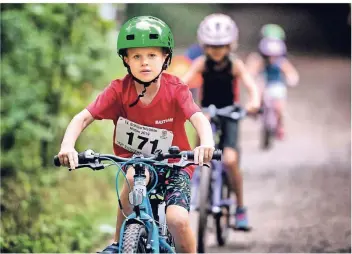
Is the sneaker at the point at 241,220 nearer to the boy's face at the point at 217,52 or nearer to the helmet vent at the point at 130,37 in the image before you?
the boy's face at the point at 217,52

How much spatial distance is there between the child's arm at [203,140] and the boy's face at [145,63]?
0.39 meters

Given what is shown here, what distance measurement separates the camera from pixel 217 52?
27.2ft

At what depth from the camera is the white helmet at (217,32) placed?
829cm

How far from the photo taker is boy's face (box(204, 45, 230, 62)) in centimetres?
828

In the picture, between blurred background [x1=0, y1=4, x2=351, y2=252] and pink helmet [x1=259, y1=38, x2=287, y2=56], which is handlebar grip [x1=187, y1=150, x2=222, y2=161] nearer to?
blurred background [x1=0, y1=4, x2=351, y2=252]

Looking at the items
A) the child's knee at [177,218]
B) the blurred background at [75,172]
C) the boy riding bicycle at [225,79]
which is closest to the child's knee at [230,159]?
the boy riding bicycle at [225,79]

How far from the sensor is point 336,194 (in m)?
10.7

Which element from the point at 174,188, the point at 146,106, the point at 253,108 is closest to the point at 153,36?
the point at 146,106

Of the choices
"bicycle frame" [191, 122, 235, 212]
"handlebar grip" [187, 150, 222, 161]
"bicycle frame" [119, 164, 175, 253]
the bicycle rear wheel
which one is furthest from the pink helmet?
"bicycle frame" [119, 164, 175, 253]

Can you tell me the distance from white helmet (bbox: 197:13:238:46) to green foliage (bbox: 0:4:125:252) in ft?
5.93

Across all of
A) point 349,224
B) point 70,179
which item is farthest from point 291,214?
point 70,179

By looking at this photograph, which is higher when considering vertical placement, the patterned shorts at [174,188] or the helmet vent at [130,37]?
the helmet vent at [130,37]

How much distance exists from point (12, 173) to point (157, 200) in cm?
397

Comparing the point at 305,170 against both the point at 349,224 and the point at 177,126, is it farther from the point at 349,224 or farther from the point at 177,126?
the point at 177,126
